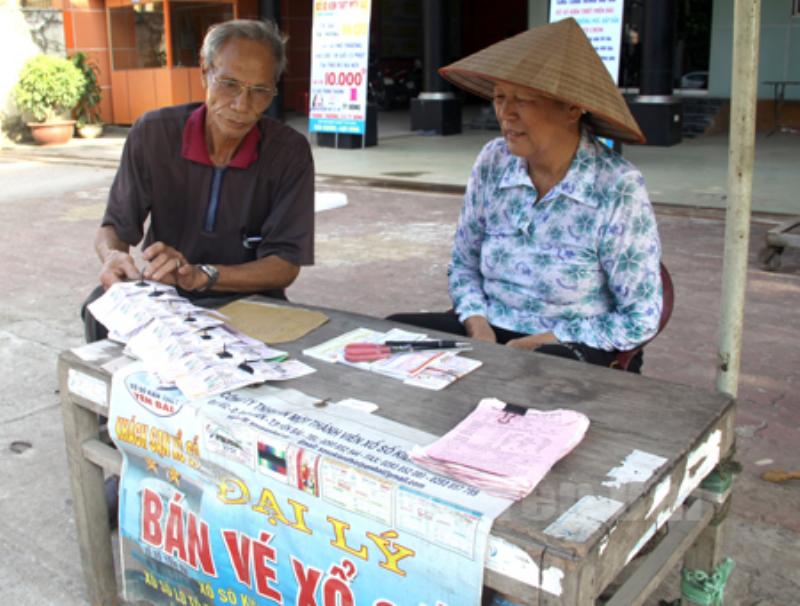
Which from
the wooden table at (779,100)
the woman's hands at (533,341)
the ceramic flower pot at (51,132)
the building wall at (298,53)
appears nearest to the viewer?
the woman's hands at (533,341)

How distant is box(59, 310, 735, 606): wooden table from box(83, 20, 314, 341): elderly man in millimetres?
445

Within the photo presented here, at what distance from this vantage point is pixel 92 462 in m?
2.00

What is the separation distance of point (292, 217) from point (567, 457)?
141 centimetres

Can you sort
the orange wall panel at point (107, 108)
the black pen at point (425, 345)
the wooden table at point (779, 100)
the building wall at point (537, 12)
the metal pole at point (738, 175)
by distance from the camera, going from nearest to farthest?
the metal pole at point (738, 175), the black pen at point (425, 345), the wooden table at point (779, 100), the building wall at point (537, 12), the orange wall panel at point (107, 108)

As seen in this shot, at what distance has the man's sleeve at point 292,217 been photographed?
261 centimetres

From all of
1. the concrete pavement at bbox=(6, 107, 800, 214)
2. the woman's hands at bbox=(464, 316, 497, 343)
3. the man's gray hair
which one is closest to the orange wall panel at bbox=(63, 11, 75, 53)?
the concrete pavement at bbox=(6, 107, 800, 214)

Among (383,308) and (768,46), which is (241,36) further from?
(768,46)

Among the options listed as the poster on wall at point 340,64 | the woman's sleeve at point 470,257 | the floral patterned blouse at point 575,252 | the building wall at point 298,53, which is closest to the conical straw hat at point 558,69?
the floral patterned blouse at point 575,252

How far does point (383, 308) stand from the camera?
461 centimetres

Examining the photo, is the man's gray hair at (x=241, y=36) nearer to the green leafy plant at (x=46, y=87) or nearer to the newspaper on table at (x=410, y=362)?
the newspaper on table at (x=410, y=362)

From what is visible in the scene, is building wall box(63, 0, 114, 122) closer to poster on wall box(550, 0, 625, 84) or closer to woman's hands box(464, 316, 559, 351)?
poster on wall box(550, 0, 625, 84)

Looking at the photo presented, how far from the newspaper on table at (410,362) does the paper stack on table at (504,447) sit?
195 mm

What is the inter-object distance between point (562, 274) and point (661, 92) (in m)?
9.66

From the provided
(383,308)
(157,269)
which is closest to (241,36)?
(157,269)
